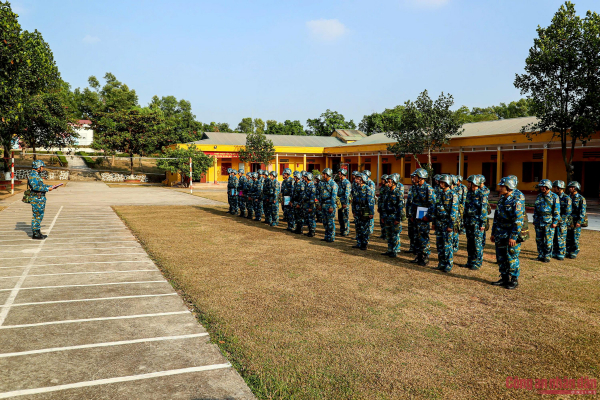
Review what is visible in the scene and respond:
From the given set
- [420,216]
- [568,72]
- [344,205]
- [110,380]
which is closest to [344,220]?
[344,205]

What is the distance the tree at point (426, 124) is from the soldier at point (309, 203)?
14.7 meters

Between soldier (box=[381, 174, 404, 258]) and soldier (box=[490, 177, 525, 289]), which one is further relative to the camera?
soldier (box=[381, 174, 404, 258])

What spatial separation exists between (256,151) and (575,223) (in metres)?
29.4

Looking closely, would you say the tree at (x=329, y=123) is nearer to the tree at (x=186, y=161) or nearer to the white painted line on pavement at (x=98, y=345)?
the tree at (x=186, y=161)

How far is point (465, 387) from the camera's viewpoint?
3.45 meters

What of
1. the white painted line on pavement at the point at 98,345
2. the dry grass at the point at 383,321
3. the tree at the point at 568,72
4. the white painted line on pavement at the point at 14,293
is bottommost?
the dry grass at the point at 383,321

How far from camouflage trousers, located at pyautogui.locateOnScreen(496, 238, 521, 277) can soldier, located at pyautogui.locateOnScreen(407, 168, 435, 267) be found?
1368 mm

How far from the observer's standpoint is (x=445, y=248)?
7230 millimetres

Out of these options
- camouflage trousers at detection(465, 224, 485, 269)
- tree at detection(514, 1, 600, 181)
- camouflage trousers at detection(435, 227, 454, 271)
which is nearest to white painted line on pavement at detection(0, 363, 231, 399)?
camouflage trousers at detection(435, 227, 454, 271)

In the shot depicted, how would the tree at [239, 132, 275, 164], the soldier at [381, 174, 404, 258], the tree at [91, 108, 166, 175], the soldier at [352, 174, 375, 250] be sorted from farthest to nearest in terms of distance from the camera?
the tree at [91, 108, 166, 175], the tree at [239, 132, 275, 164], the soldier at [352, 174, 375, 250], the soldier at [381, 174, 404, 258]

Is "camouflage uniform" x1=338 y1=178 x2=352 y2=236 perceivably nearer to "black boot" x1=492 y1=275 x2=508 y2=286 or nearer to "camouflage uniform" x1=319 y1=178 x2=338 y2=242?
"camouflage uniform" x1=319 y1=178 x2=338 y2=242

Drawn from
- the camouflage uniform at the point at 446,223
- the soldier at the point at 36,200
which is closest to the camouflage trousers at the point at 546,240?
the camouflage uniform at the point at 446,223

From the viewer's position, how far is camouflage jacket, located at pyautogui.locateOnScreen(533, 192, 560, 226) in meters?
8.09

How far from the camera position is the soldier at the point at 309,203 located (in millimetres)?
10578
